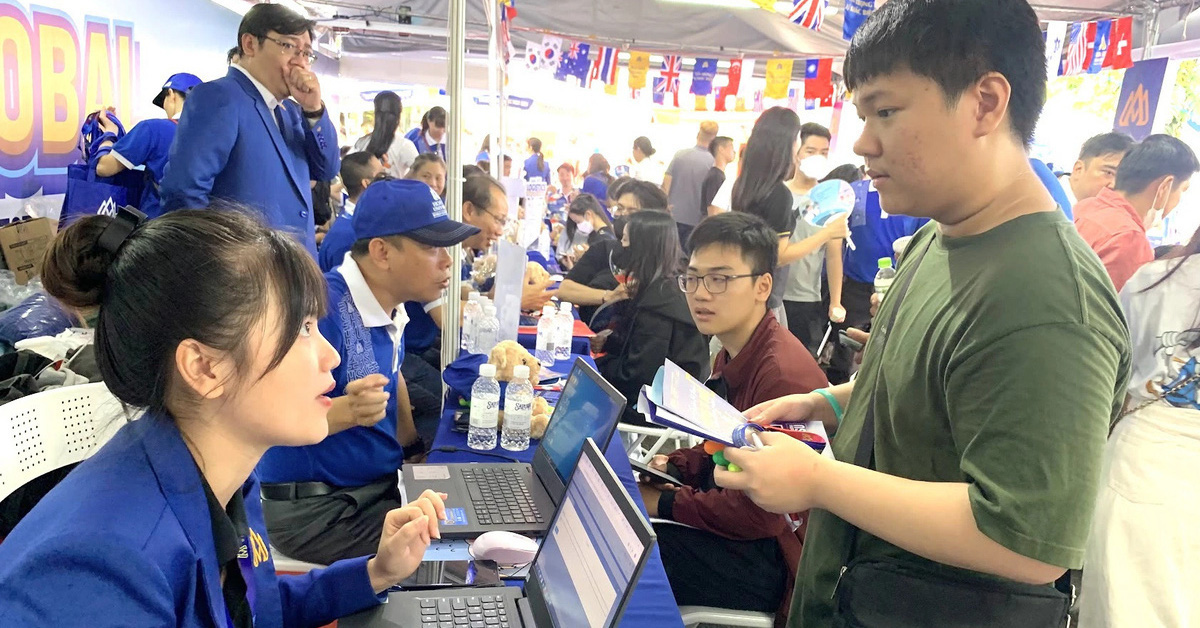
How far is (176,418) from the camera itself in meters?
1.01

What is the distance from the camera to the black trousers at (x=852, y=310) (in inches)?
190

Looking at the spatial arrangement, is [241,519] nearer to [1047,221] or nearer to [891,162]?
[891,162]

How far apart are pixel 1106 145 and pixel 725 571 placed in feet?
10.8

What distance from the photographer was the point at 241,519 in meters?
1.12

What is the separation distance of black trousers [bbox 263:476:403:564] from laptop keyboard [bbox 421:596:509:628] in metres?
0.61

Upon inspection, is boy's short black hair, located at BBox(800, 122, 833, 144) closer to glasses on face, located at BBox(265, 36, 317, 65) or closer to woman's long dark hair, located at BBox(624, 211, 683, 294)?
woman's long dark hair, located at BBox(624, 211, 683, 294)

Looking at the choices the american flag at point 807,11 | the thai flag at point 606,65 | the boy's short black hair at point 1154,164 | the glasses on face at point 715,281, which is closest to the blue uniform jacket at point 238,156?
the glasses on face at point 715,281

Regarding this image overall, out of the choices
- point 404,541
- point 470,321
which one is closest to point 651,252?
point 470,321

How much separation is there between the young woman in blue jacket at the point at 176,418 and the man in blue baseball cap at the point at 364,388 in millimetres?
622

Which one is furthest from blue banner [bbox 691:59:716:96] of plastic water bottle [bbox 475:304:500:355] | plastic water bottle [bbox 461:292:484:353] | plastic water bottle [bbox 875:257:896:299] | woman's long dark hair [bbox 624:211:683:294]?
plastic water bottle [bbox 475:304:500:355]

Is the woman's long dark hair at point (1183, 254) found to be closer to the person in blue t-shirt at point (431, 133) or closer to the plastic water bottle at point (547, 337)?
the plastic water bottle at point (547, 337)

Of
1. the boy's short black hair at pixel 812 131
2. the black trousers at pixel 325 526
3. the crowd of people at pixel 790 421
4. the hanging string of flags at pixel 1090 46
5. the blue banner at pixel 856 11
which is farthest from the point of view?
the hanging string of flags at pixel 1090 46

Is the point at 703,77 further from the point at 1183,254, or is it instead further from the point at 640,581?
the point at 640,581

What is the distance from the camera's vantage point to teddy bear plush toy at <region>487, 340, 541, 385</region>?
7.77ft
